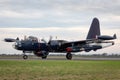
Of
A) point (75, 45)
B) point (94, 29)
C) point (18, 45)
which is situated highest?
point (94, 29)

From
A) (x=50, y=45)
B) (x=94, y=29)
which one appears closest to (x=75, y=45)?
(x=50, y=45)

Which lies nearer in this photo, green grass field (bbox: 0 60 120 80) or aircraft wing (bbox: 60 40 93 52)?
green grass field (bbox: 0 60 120 80)

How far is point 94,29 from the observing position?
78062mm

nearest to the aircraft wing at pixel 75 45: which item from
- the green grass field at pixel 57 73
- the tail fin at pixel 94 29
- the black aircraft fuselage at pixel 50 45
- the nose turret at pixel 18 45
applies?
the black aircraft fuselage at pixel 50 45

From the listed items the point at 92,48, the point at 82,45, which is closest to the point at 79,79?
the point at 82,45

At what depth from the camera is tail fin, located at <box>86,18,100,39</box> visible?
253ft

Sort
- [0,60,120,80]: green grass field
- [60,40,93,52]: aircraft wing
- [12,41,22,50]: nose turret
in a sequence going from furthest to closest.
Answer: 1. [60,40,93,52]: aircraft wing
2. [12,41,22,50]: nose turret
3. [0,60,120,80]: green grass field

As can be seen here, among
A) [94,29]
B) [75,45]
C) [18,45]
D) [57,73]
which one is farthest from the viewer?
[94,29]

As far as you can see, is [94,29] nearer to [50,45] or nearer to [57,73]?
[50,45]

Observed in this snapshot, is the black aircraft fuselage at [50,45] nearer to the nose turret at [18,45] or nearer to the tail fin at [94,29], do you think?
the nose turret at [18,45]

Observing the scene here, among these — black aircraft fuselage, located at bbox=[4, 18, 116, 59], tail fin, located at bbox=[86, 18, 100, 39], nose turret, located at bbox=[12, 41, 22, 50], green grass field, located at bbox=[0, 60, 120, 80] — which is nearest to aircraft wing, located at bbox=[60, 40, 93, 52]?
black aircraft fuselage, located at bbox=[4, 18, 116, 59]

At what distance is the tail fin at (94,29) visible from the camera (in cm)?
7711

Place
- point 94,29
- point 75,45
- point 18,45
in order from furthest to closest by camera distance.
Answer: point 94,29
point 75,45
point 18,45

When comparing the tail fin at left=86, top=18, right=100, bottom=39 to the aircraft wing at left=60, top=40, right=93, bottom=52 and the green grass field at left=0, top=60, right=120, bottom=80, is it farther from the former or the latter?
the green grass field at left=0, top=60, right=120, bottom=80
